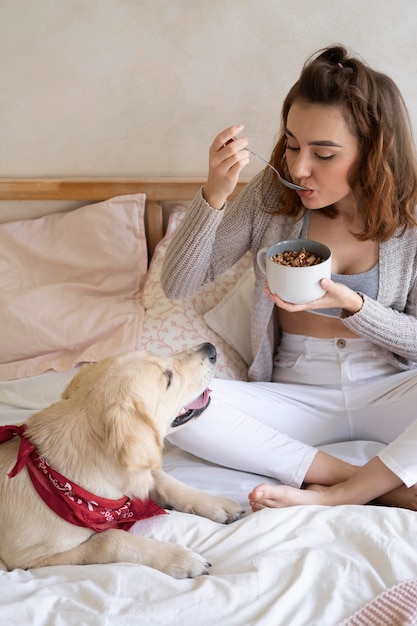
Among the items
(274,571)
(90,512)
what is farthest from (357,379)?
(90,512)

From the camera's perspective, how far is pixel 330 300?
147 centimetres

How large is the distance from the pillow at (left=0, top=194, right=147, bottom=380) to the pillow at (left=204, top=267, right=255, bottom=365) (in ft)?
0.78

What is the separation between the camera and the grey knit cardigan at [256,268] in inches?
63.1

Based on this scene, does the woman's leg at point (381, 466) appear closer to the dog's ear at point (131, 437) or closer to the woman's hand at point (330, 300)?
the woman's hand at point (330, 300)

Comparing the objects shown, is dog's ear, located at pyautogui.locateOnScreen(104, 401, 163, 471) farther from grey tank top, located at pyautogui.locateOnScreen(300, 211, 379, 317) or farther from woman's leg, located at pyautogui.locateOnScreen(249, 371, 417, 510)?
grey tank top, located at pyautogui.locateOnScreen(300, 211, 379, 317)

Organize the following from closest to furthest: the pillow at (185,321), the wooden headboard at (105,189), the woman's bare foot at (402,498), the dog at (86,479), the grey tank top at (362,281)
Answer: the dog at (86,479) → the woman's bare foot at (402,498) → the grey tank top at (362,281) → the pillow at (185,321) → the wooden headboard at (105,189)

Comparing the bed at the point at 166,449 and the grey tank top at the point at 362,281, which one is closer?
the bed at the point at 166,449

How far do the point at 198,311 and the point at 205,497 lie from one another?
0.69m

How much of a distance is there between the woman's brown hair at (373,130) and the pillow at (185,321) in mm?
550

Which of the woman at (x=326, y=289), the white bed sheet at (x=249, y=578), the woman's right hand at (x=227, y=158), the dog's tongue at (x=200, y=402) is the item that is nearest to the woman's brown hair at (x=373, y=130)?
the woman at (x=326, y=289)

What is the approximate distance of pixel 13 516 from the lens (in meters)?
1.32

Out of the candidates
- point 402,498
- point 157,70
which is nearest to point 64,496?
point 402,498

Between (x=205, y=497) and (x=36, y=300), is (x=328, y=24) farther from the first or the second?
(x=205, y=497)

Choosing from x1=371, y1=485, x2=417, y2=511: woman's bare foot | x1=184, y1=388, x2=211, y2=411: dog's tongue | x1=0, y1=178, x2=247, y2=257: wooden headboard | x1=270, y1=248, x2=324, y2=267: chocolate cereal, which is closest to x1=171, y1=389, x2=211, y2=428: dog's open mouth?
x1=184, y1=388, x2=211, y2=411: dog's tongue
